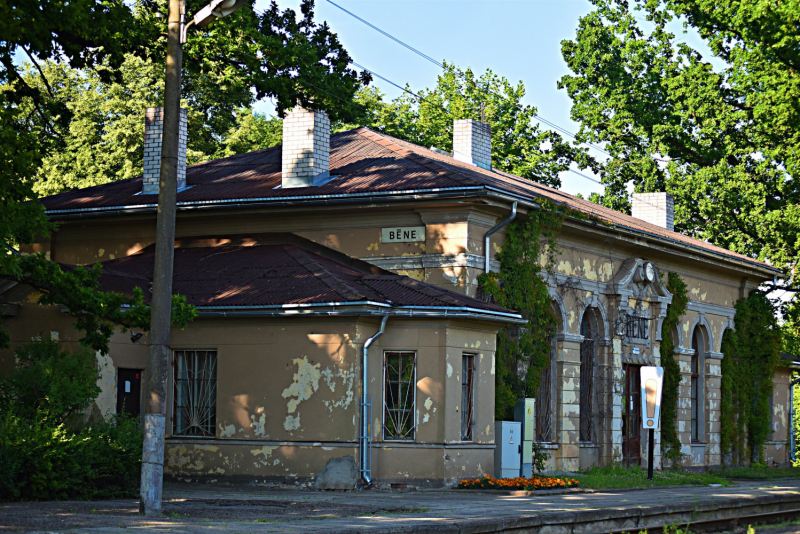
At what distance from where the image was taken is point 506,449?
65.2 ft

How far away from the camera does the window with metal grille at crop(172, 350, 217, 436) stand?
64.7ft

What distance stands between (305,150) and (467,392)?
6.44 meters

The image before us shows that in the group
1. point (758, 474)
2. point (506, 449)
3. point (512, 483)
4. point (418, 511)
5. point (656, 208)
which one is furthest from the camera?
point (656, 208)

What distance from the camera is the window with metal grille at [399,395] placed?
62.2 feet

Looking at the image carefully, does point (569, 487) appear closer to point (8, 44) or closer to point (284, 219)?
point (284, 219)

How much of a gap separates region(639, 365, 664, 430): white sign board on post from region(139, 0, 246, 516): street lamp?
478 inches

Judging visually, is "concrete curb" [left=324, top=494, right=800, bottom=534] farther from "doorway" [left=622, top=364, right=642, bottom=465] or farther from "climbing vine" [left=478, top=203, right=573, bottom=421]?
"doorway" [left=622, top=364, right=642, bottom=465]

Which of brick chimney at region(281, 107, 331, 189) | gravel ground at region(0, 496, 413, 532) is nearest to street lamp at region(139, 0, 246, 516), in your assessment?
gravel ground at region(0, 496, 413, 532)

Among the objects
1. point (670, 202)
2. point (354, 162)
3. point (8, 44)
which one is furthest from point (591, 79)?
point (8, 44)

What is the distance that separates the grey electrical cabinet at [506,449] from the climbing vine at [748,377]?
13538 millimetres

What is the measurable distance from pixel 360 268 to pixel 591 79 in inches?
856

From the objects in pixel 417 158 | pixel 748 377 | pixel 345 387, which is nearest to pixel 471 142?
pixel 417 158

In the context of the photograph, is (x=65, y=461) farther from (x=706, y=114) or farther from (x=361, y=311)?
(x=706, y=114)

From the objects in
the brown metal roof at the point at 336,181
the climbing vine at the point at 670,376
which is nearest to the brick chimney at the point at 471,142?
the brown metal roof at the point at 336,181
